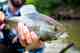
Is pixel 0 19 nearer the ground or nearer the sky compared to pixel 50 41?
nearer the sky

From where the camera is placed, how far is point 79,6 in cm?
264

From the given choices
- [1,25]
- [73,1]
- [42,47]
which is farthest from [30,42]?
[73,1]

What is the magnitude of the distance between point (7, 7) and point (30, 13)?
235 millimetres

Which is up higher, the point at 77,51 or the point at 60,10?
the point at 60,10

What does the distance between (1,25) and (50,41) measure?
509 mm

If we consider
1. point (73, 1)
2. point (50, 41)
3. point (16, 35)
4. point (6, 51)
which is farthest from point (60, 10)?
point (6, 51)

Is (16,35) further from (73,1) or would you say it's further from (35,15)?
(73,1)

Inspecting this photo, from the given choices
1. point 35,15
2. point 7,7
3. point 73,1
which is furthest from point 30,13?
point 73,1

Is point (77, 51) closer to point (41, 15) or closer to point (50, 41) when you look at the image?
point (50, 41)

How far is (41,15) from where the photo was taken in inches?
106

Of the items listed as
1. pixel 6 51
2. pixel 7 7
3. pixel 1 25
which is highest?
pixel 7 7

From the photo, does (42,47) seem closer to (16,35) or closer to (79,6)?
(16,35)

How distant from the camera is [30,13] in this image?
8.89 feet

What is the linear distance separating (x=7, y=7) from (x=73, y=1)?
2.12ft
